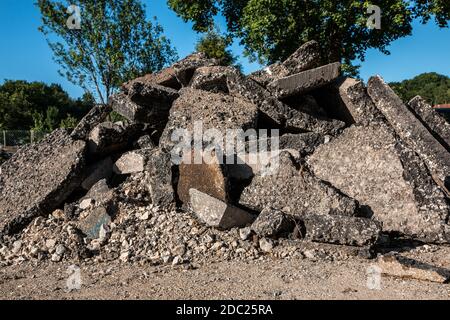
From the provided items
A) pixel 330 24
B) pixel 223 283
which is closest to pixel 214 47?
pixel 330 24

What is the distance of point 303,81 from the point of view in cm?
543

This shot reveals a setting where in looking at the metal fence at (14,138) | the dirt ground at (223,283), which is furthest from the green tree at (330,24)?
the metal fence at (14,138)

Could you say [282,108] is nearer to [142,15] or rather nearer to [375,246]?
[375,246]

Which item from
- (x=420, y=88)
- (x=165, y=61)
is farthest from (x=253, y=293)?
(x=420, y=88)

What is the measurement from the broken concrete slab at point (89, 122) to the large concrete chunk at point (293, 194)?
7.61 feet

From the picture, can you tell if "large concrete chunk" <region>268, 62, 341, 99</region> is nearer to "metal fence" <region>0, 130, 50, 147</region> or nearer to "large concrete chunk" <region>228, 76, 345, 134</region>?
"large concrete chunk" <region>228, 76, 345, 134</region>

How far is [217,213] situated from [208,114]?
5.26ft

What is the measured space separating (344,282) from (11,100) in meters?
26.4

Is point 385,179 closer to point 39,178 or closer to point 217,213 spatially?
point 217,213

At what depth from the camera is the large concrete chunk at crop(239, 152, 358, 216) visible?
406 centimetres

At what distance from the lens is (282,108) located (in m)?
5.29

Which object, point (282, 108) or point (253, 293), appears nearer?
point (253, 293)

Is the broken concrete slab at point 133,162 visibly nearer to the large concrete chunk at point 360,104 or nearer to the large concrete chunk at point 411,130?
the large concrete chunk at point 360,104

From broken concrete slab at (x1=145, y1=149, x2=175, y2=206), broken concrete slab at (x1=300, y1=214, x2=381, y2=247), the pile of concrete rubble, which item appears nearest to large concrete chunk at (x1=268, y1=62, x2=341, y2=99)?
the pile of concrete rubble
